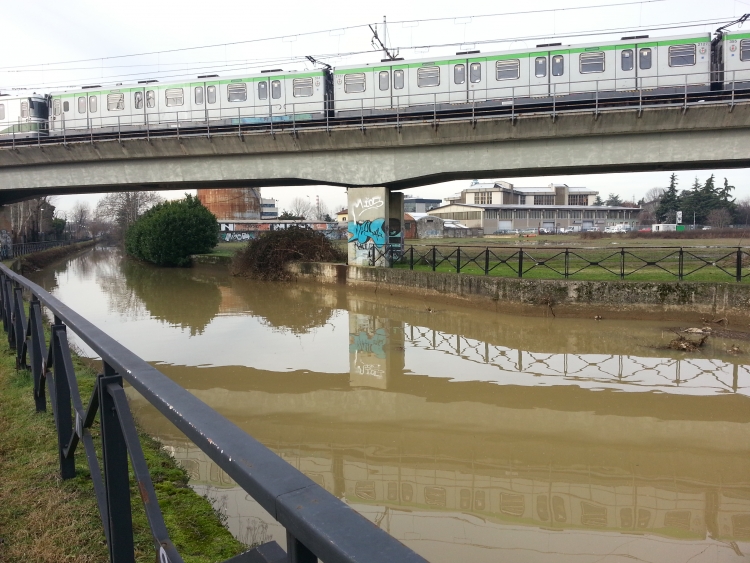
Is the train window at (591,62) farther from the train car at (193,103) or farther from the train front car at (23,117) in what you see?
the train front car at (23,117)

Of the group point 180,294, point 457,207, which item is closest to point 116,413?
point 180,294

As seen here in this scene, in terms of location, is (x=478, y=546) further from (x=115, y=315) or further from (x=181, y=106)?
(x=181, y=106)

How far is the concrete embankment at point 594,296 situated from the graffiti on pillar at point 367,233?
4.20 metres

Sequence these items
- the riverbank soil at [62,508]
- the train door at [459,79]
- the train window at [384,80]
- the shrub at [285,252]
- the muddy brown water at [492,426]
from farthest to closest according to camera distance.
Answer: the shrub at [285,252]
the train window at [384,80]
the train door at [459,79]
the muddy brown water at [492,426]
the riverbank soil at [62,508]

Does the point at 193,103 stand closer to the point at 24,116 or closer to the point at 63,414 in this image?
the point at 24,116

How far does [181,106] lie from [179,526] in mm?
24059

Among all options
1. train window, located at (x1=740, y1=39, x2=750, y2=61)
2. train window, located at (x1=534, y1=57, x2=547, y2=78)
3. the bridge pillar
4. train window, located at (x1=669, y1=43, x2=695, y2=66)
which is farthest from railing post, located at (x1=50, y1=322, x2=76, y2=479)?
train window, located at (x1=740, y1=39, x2=750, y2=61)

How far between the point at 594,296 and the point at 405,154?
968 centimetres

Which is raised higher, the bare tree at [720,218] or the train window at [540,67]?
the train window at [540,67]

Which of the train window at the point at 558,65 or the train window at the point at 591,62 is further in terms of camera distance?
the train window at the point at 558,65

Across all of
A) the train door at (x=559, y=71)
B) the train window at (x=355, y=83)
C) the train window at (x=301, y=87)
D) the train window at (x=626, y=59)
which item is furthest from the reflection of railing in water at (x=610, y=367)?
the train window at (x=301, y=87)

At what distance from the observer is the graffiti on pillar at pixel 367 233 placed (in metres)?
22.8

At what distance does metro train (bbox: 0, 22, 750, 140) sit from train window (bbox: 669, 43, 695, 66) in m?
0.03

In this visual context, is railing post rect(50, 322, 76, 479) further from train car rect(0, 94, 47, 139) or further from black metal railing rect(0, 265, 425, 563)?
train car rect(0, 94, 47, 139)
